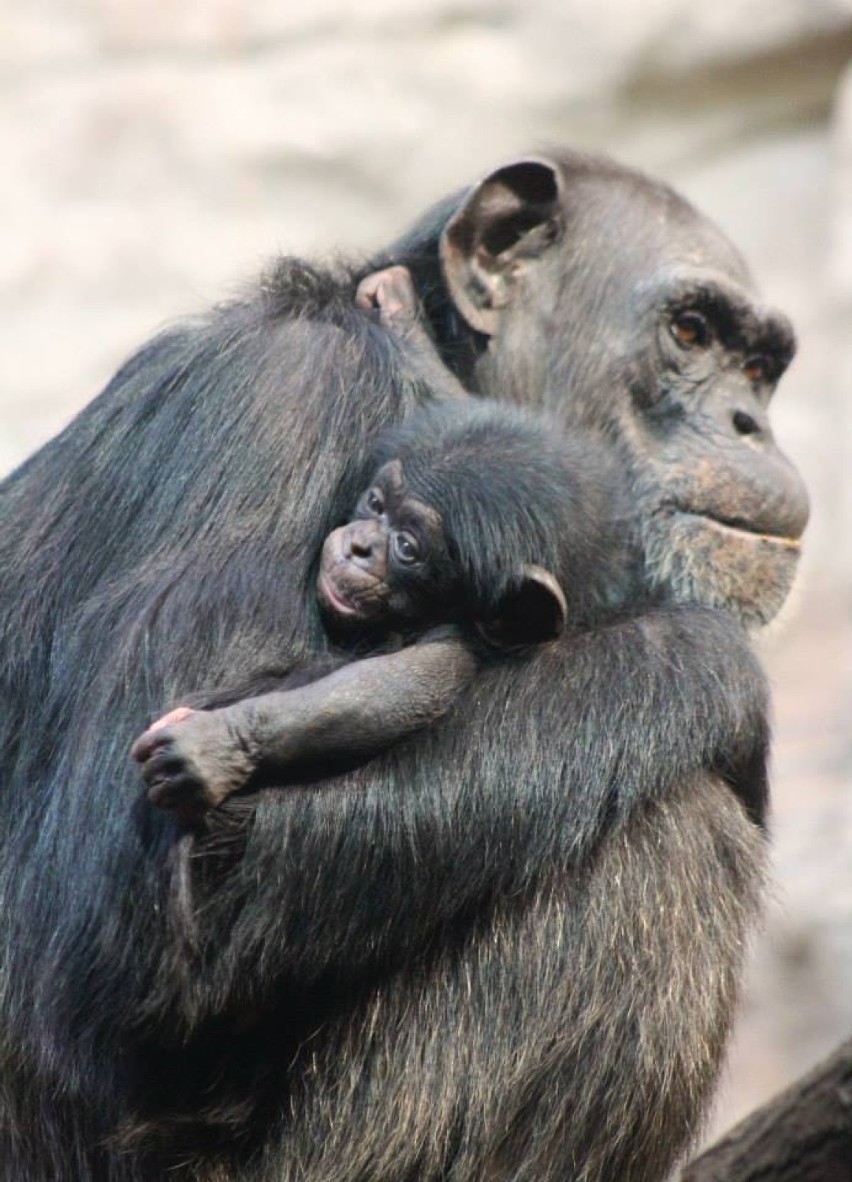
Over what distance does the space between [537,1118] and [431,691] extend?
0.90 metres

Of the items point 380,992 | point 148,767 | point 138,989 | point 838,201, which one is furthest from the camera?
point 838,201

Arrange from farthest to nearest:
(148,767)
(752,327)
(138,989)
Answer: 1. (752,327)
2. (138,989)
3. (148,767)

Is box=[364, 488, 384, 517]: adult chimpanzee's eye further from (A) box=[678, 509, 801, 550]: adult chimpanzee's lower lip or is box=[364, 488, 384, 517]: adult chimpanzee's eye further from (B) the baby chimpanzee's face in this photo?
(A) box=[678, 509, 801, 550]: adult chimpanzee's lower lip

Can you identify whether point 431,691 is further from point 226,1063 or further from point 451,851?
point 226,1063

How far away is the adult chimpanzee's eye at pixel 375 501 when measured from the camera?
389cm

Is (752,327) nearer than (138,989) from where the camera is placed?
No

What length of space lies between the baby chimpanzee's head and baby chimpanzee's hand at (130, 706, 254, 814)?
0.44 meters

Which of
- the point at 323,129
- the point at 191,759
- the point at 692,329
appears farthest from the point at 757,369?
the point at 323,129

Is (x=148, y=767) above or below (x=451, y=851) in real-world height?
above

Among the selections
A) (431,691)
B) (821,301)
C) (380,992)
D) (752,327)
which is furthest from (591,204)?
(821,301)

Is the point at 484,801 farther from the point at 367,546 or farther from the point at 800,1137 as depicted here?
the point at 800,1137

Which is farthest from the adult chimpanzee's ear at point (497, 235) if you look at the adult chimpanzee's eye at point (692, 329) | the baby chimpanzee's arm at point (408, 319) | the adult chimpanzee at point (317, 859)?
the adult chimpanzee at point (317, 859)

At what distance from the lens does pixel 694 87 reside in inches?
358

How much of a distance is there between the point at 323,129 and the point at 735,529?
4.95 metres
